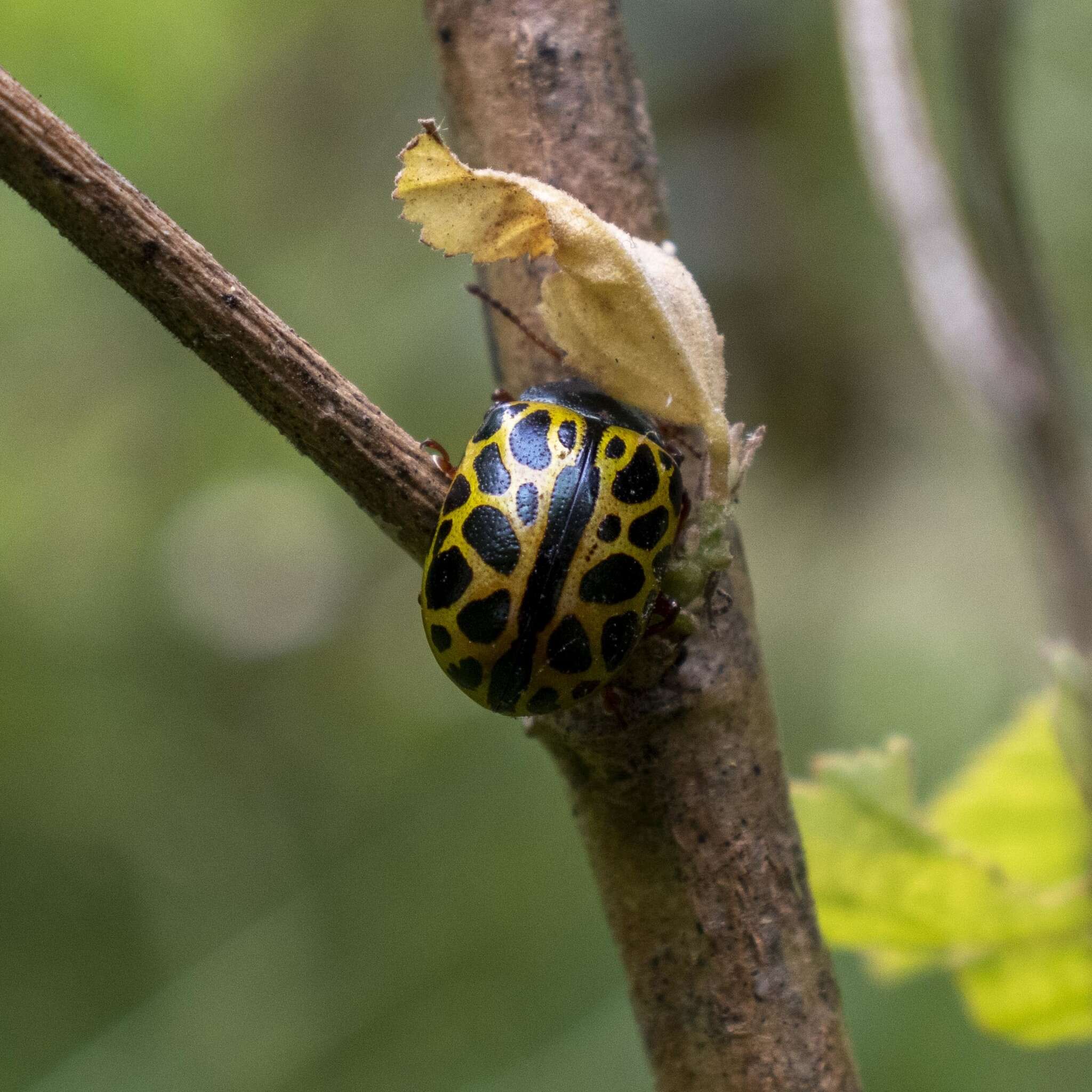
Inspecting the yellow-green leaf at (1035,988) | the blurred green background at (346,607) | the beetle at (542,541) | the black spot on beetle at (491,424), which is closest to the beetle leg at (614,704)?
the beetle at (542,541)

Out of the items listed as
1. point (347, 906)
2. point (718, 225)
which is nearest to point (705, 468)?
point (347, 906)

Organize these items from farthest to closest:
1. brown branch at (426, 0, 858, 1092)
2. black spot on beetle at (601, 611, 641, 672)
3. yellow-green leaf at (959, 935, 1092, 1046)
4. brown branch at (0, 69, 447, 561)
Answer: yellow-green leaf at (959, 935, 1092, 1046) < black spot on beetle at (601, 611, 641, 672) < brown branch at (426, 0, 858, 1092) < brown branch at (0, 69, 447, 561)

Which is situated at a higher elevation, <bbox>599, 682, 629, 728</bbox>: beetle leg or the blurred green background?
the blurred green background

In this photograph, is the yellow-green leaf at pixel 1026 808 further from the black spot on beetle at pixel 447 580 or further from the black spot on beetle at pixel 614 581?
the black spot on beetle at pixel 447 580

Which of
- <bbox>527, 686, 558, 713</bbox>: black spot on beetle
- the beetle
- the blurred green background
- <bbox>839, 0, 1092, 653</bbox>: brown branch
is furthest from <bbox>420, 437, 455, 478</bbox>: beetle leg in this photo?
the blurred green background

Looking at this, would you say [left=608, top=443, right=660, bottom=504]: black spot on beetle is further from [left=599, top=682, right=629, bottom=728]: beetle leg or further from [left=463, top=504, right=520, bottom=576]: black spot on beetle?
[left=599, top=682, right=629, bottom=728]: beetle leg

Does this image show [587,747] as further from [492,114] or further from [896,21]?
[896,21]

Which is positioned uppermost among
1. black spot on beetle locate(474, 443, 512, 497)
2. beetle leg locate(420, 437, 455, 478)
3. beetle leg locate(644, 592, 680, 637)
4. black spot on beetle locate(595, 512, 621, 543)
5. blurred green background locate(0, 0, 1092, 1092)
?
blurred green background locate(0, 0, 1092, 1092)

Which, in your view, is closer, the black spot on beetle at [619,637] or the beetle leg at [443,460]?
the black spot on beetle at [619,637]
